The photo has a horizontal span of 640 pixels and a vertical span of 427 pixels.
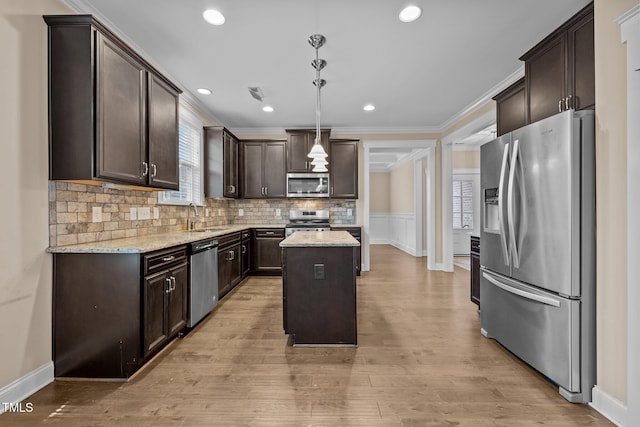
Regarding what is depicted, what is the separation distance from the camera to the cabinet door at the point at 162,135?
2.60 meters

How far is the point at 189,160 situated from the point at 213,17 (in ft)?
7.62

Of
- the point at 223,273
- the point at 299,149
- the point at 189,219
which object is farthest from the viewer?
the point at 299,149

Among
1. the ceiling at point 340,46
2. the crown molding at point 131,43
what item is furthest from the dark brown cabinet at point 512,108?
the crown molding at point 131,43

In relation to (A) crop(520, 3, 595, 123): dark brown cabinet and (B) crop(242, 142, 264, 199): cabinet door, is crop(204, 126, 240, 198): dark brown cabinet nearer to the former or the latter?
(B) crop(242, 142, 264, 199): cabinet door

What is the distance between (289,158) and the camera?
18.0 feet

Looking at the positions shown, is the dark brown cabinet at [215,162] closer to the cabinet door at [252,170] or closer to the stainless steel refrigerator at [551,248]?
the cabinet door at [252,170]

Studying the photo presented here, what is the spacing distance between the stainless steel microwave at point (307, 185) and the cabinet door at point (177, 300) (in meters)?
3.06

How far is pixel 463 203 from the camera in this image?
771 centimetres

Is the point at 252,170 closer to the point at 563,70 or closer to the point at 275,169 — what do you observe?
the point at 275,169

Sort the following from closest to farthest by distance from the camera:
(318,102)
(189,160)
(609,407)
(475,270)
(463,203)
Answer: (609,407)
(318,102)
(475,270)
(189,160)
(463,203)

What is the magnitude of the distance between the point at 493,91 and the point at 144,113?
4284 millimetres

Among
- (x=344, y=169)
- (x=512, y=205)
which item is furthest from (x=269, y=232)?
(x=512, y=205)

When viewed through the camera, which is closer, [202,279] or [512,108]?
[512,108]

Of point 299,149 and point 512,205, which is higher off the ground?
point 299,149
